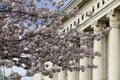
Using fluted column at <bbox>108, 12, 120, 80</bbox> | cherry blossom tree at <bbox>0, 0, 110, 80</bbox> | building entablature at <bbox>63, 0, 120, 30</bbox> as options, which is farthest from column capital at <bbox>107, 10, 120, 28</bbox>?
cherry blossom tree at <bbox>0, 0, 110, 80</bbox>

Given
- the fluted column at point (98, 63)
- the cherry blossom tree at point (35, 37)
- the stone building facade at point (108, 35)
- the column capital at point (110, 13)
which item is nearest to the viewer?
the cherry blossom tree at point (35, 37)

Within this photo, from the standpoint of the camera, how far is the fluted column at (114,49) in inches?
2386

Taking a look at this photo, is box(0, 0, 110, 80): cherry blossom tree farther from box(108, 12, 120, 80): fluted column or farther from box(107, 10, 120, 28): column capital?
box(107, 10, 120, 28): column capital

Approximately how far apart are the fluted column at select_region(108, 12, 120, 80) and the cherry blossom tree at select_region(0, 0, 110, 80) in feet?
135

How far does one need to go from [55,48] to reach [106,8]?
47.3 metres

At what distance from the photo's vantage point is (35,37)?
18.3 m

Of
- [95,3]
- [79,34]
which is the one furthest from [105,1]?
[79,34]

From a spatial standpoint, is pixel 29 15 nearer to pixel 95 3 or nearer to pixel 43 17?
pixel 43 17

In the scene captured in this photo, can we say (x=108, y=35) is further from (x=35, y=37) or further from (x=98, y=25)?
(x=35, y=37)

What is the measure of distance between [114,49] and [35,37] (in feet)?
145

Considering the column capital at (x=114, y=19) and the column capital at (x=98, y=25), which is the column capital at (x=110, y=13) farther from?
the column capital at (x=98, y=25)

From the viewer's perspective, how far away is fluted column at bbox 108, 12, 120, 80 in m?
60.6

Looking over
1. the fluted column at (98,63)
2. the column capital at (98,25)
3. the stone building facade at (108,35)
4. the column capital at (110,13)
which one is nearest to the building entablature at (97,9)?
the stone building facade at (108,35)

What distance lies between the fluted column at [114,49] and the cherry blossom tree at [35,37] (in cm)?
4124
